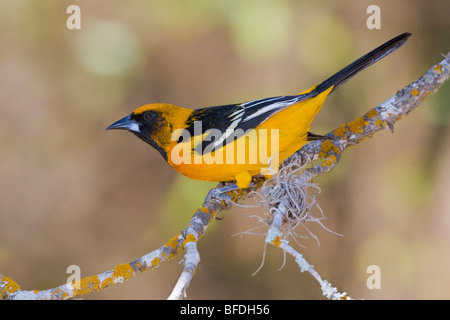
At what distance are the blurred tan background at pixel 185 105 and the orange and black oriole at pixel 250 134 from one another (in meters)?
1.81

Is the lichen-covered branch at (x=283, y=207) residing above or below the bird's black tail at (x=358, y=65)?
below

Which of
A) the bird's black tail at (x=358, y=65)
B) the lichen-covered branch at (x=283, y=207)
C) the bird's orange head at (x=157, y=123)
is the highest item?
the bird's black tail at (x=358, y=65)

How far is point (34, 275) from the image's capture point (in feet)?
16.9

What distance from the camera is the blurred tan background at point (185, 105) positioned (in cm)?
508

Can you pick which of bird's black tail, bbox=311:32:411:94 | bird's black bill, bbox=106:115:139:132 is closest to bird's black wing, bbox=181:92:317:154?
bird's black tail, bbox=311:32:411:94

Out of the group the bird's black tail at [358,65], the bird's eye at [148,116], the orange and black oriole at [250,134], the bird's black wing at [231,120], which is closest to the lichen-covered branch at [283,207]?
the orange and black oriole at [250,134]

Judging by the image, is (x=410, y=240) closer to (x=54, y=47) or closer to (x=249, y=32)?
(x=249, y=32)

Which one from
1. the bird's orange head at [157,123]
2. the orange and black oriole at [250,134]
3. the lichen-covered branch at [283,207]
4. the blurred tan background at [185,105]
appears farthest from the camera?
the blurred tan background at [185,105]

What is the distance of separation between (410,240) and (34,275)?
3.98 meters

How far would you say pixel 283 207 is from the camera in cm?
277

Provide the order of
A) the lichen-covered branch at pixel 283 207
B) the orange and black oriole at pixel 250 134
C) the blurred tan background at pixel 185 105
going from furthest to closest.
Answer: the blurred tan background at pixel 185 105 < the orange and black oriole at pixel 250 134 < the lichen-covered branch at pixel 283 207

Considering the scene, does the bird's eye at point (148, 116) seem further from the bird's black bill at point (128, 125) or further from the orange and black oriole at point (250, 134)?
the orange and black oriole at point (250, 134)

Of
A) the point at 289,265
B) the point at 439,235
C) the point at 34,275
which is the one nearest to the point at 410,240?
the point at 439,235

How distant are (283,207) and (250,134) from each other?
0.59 metres
